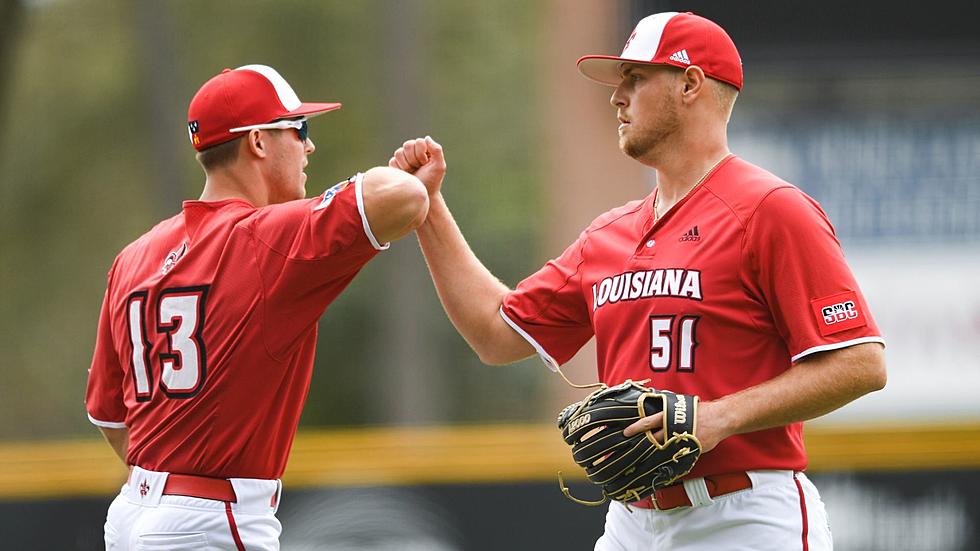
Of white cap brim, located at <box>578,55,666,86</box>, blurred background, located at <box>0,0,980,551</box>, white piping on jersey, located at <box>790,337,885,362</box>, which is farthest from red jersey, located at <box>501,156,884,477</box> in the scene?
blurred background, located at <box>0,0,980,551</box>

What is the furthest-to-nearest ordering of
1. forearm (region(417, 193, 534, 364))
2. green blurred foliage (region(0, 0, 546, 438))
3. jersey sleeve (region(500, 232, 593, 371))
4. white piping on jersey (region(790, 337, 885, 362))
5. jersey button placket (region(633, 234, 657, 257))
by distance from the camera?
green blurred foliage (region(0, 0, 546, 438)), forearm (region(417, 193, 534, 364)), jersey sleeve (region(500, 232, 593, 371)), jersey button placket (region(633, 234, 657, 257)), white piping on jersey (region(790, 337, 885, 362))

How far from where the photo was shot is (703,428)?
3.20 m

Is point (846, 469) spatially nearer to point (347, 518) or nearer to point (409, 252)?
point (347, 518)

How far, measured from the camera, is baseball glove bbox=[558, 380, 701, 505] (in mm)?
3184

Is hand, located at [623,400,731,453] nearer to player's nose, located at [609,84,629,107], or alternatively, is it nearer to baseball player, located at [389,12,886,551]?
baseball player, located at [389,12,886,551]

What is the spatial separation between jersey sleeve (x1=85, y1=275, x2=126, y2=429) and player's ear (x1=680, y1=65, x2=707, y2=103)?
1763 mm

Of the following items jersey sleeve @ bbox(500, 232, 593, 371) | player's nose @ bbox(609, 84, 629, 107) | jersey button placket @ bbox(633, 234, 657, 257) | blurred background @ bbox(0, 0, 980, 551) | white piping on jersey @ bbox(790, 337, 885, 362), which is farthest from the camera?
blurred background @ bbox(0, 0, 980, 551)

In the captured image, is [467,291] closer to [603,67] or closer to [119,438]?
[603,67]

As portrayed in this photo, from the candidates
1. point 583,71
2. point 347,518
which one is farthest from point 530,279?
Answer: point 347,518

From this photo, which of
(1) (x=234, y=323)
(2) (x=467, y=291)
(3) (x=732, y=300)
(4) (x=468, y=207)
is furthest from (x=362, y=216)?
(4) (x=468, y=207)

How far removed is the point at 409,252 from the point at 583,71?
7434 millimetres

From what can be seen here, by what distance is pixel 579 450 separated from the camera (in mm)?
3346

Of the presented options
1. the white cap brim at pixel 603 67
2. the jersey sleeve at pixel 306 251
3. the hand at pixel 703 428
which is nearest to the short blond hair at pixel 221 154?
the jersey sleeve at pixel 306 251

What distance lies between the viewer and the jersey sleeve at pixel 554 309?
3.82 meters
